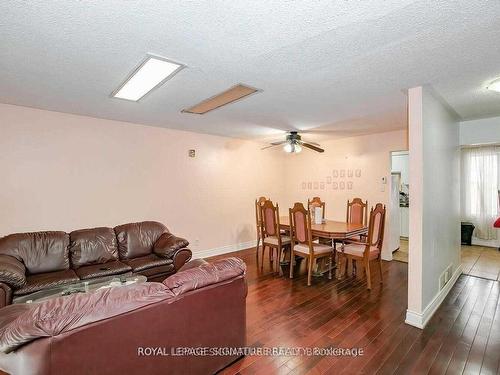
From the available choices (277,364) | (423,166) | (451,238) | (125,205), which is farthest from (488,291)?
(125,205)

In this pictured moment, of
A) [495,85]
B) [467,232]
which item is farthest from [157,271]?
[467,232]

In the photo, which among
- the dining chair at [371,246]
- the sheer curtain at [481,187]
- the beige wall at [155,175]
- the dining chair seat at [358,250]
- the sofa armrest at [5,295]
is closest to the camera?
the sofa armrest at [5,295]

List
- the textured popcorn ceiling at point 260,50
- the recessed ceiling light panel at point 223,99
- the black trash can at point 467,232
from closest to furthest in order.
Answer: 1. the textured popcorn ceiling at point 260,50
2. the recessed ceiling light panel at point 223,99
3. the black trash can at point 467,232

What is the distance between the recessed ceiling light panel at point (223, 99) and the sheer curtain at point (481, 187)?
5814 millimetres

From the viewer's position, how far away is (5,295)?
2396mm

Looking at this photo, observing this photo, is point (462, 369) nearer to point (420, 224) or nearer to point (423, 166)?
point (420, 224)

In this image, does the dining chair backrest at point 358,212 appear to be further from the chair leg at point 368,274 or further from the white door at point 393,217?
the chair leg at point 368,274

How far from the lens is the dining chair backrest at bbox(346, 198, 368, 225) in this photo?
4664 millimetres

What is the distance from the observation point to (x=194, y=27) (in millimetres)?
1646

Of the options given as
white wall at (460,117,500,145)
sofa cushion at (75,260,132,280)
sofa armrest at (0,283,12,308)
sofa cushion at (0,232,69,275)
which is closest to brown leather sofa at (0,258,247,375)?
sofa armrest at (0,283,12,308)

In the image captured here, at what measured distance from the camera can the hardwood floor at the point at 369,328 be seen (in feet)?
6.68

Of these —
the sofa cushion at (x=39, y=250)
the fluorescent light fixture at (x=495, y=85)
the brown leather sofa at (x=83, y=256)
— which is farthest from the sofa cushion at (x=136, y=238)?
the fluorescent light fixture at (x=495, y=85)

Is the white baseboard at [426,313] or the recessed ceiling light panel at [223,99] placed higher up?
the recessed ceiling light panel at [223,99]

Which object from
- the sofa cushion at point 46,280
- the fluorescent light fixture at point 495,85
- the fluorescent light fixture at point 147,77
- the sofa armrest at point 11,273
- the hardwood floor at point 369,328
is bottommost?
the hardwood floor at point 369,328
